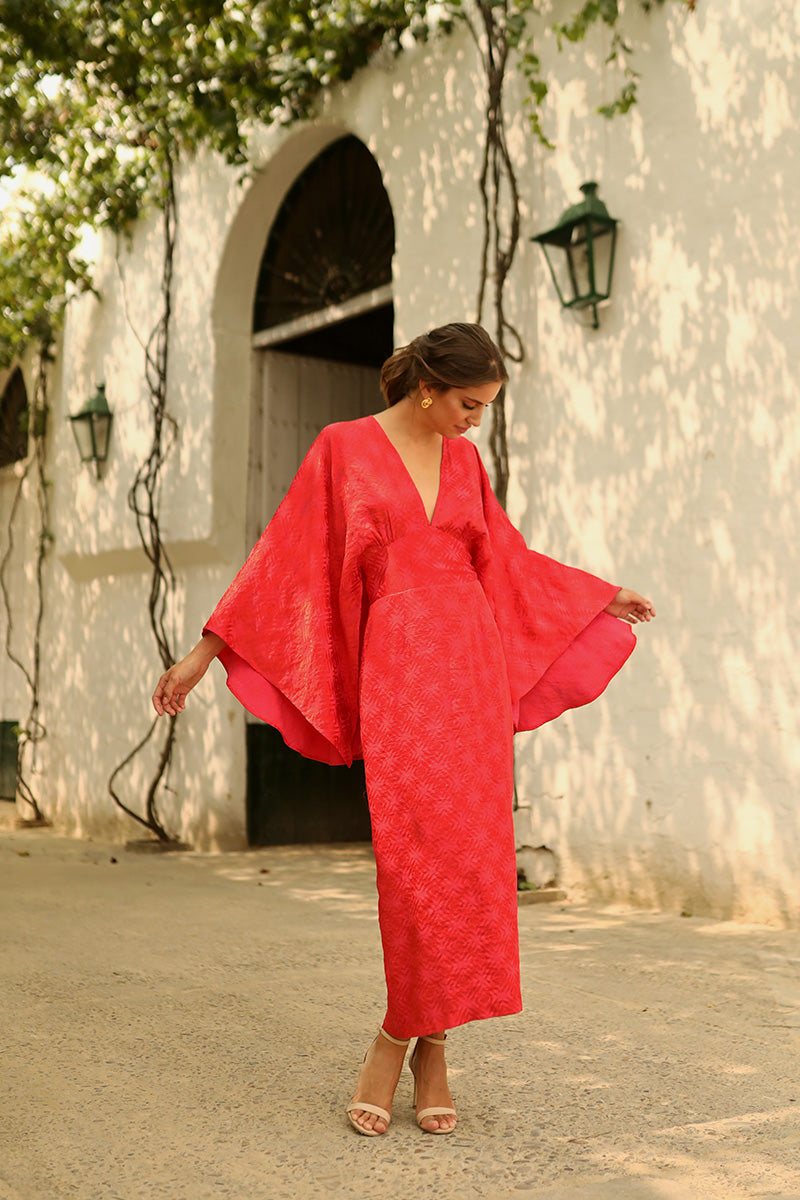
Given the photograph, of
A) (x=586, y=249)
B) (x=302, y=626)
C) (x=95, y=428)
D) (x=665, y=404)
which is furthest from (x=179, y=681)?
(x=95, y=428)

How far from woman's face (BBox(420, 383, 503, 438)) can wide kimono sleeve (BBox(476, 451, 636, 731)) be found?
0.16 m

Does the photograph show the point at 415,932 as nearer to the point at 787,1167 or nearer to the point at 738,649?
the point at 787,1167

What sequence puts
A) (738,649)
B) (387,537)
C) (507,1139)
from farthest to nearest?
(738,649) < (387,537) < (507,1139)

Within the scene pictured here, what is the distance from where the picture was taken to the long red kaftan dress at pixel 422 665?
2387 millimetres

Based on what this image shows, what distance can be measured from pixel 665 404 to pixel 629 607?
231cm

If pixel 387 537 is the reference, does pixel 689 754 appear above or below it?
below

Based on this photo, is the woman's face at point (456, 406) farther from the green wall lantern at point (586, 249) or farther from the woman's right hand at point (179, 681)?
the green wall lantern at point (586, 249)

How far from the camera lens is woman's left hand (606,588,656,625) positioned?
287cm

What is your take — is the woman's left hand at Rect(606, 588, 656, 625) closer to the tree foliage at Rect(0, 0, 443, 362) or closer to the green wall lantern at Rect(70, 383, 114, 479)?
the tree foliage at Rect(0, 0, 443, 362)

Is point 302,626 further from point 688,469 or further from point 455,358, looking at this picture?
point 688,469

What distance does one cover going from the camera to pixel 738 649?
4656 mm

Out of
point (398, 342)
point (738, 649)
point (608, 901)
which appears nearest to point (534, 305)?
point (398, 342)

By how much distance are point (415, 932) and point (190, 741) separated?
18.1ft

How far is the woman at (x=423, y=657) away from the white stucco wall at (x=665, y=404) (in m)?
1.95
